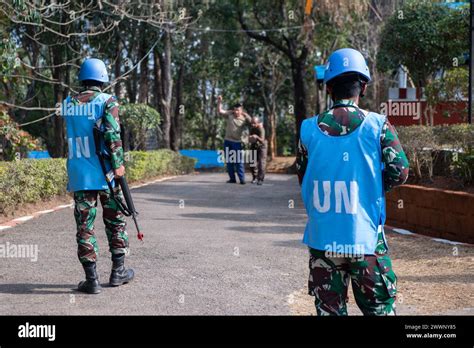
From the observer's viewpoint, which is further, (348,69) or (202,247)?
(202,247)

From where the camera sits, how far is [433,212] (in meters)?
9.53

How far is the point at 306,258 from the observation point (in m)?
8.00

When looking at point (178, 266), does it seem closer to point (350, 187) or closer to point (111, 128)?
→ point (111, 128)

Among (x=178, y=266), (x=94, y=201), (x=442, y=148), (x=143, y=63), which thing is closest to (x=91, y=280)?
(x=94, y=201)

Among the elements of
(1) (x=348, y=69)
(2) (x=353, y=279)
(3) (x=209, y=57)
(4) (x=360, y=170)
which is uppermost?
(3) (x=209, y=57)

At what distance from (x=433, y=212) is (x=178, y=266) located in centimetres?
384

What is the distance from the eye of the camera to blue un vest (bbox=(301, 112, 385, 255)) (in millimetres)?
3799

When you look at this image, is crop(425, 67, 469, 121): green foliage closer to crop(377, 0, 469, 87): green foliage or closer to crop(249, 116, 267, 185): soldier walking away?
crop(377, 0, 469, 87): green foliage

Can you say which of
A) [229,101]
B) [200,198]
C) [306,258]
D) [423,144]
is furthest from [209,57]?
[306,258]

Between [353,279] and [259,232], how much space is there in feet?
19.7

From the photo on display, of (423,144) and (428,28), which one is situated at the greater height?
(428,28)

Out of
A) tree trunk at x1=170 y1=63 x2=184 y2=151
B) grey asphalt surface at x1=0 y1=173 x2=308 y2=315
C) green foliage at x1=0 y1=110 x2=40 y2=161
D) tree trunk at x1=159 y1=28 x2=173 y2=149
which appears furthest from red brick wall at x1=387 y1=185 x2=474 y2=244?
tree trunk at x1=170 y1=63 x2=184 y2=151

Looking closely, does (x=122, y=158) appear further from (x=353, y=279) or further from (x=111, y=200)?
(x=353, y=279)

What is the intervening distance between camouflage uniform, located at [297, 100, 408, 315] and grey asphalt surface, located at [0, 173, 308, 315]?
5.78 ft
